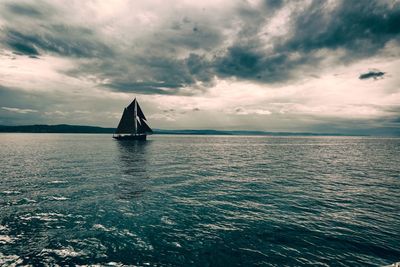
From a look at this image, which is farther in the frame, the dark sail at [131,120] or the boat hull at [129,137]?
the boat hull at [129,137]

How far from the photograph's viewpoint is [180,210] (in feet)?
56.6

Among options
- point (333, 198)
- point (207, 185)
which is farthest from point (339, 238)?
point (207, 185)

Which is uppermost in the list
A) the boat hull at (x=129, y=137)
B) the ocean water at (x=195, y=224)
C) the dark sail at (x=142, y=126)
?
the dark sail at (x=142, y=126)

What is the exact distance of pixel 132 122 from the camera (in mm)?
127188

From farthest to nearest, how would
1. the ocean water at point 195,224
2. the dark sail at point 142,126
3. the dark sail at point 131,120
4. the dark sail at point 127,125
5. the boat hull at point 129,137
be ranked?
the dark sail at point 142,126
the boat hull at point 129,137
the dark sail at point 127,125
the dark sail at point 131,120
the ocean water at point 195,224

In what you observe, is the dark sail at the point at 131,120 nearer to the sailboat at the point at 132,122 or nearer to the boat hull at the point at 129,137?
the sailboat at the point at 132,122

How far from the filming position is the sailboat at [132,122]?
4921 inches

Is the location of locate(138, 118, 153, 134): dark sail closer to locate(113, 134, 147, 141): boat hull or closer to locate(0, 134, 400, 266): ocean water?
locate(113, 134, 147, 141): boat hull

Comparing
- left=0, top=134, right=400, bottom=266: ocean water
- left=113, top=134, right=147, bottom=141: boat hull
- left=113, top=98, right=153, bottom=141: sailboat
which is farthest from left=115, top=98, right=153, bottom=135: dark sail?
left=0, top=134, right=400, bottom=266: ocean water

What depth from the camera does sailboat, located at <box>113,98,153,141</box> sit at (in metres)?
125

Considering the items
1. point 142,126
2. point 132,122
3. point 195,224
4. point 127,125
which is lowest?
point 195,224

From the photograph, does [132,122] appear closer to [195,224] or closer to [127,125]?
[127,125]

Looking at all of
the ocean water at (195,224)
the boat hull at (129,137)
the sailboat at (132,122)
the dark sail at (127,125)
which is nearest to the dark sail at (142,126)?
the sailboat at (132,122)

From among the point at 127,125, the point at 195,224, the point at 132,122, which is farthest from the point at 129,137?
the point at 195,224
